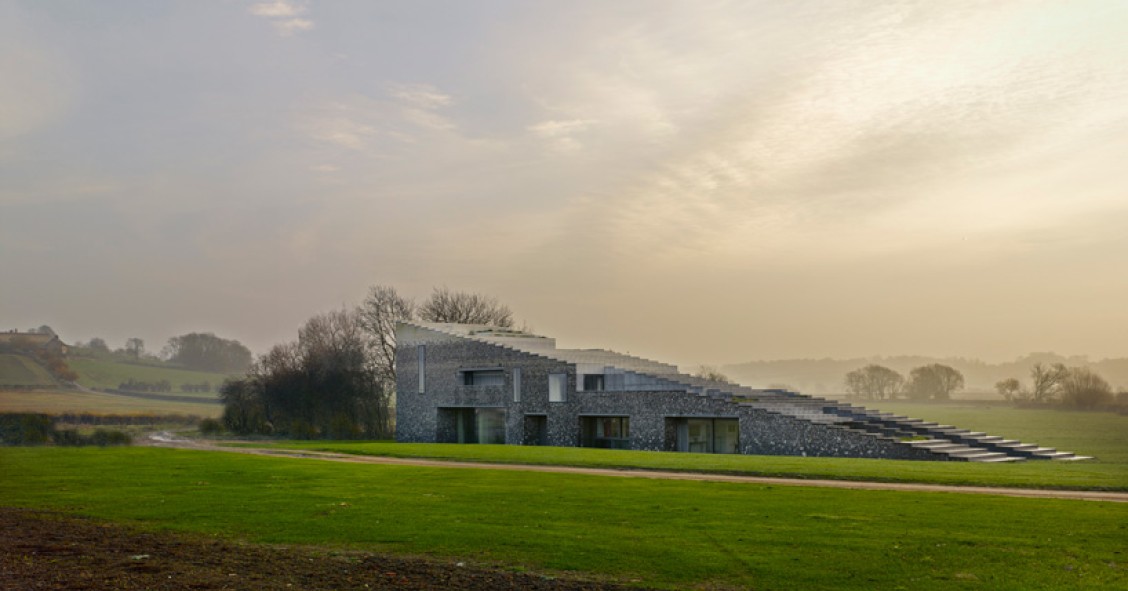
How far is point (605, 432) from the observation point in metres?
53.0

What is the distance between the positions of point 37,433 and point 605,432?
104ft

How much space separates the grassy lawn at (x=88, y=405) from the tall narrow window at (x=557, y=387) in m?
25.1

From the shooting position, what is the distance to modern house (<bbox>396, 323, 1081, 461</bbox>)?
Answer: 40.8 m

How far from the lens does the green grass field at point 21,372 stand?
29.5m

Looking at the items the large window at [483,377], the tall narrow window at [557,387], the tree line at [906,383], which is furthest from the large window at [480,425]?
the tree line at [906,383]

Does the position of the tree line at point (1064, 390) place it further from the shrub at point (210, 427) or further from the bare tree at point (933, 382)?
the shrub at point (210, 427)

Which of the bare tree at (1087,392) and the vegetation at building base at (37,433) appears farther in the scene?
the bare tree at (1087,392)

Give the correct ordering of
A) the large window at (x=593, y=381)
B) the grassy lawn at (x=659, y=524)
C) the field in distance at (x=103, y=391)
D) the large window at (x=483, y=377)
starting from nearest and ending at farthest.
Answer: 1. the grassy lawn at (x=659, y=524)
2. the field in distance at (x=103, y=391)
3. the large window at (x=593, y=381)
4. the large window at (x=483, y=377)

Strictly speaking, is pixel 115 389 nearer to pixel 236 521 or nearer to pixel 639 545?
pixel 236 521

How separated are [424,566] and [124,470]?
22.3m

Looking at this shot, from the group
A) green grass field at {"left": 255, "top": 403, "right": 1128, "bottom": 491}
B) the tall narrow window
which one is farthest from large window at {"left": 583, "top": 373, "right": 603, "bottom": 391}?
green grass field at {"left": 255, "top": 403, "right": 1128, "bottom": 491}

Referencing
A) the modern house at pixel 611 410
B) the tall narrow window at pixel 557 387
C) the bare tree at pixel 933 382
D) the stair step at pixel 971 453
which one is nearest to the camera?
the stair step at pixel 971 453

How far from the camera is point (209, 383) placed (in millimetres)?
107000

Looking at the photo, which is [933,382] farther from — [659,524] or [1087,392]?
[659,524]
